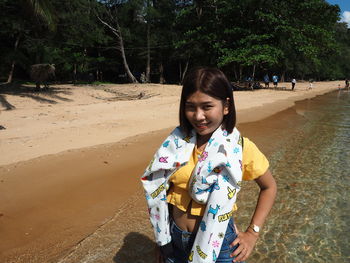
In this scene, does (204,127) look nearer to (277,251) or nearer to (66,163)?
(277,251)

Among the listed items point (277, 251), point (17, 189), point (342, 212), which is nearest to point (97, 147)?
point (17, 189)

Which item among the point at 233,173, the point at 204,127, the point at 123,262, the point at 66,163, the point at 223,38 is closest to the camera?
the point at 233,173

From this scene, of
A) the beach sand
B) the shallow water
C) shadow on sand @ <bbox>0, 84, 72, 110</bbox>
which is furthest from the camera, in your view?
shadow on sand @ <bbox>0, 84, 72, 110</bbox>

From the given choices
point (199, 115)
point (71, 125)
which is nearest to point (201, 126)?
point (199, 115)

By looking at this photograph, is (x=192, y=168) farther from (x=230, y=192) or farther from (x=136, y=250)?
(x=136, y=250)

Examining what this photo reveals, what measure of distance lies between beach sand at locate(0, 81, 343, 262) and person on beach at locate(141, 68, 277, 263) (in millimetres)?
1672

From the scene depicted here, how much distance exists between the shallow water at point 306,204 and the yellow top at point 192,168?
6.68 feet

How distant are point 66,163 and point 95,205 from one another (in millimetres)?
1892

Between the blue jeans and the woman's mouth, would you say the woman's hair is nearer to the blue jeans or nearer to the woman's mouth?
the woman's mouth

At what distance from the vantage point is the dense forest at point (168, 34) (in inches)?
702

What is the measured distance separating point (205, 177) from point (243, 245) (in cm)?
54

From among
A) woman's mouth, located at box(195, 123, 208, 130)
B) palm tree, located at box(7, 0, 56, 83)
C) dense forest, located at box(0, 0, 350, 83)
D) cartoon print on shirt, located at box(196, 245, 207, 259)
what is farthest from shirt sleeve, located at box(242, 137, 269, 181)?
dense forest, located at box(0, 0, 350, 83)

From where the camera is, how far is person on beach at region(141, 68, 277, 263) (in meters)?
1.50

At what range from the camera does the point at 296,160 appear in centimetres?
655
